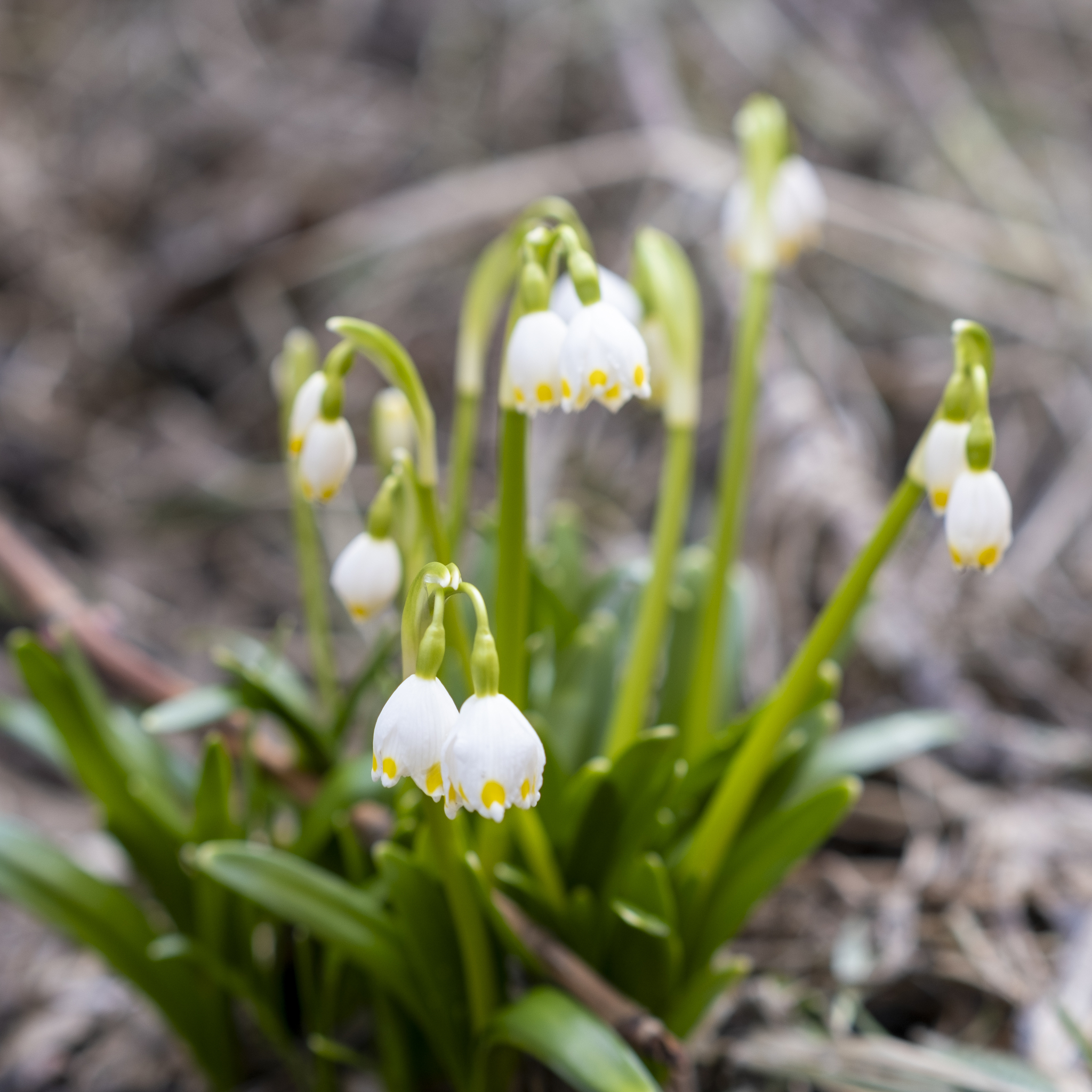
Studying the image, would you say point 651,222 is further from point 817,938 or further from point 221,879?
point 221,879

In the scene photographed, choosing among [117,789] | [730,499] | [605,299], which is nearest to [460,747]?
[605,299]

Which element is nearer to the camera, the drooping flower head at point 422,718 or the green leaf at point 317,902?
the drooping flower head at point 422,718

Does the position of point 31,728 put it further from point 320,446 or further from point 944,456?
point 944,456

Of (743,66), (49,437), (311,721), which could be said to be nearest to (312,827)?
(311,721)

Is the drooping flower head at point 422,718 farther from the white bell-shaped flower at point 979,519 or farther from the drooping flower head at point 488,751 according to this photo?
the white bell-shaped flower at point 979,519

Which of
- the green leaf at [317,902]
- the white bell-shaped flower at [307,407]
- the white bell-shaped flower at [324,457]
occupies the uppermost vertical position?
the white bell-shaped flower at [307,407]

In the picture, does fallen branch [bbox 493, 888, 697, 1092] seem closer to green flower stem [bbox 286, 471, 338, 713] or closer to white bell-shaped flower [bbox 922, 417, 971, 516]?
green flower stem [bbox 286, 471, 338, 713]

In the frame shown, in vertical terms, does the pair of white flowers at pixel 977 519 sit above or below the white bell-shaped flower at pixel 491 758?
above

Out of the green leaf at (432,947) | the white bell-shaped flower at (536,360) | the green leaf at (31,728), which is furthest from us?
the green leaf at (31,728)

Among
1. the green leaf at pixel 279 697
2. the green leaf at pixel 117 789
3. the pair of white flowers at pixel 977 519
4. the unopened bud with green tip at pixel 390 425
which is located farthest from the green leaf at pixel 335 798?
the pair of white flowers at pixel 977 519
